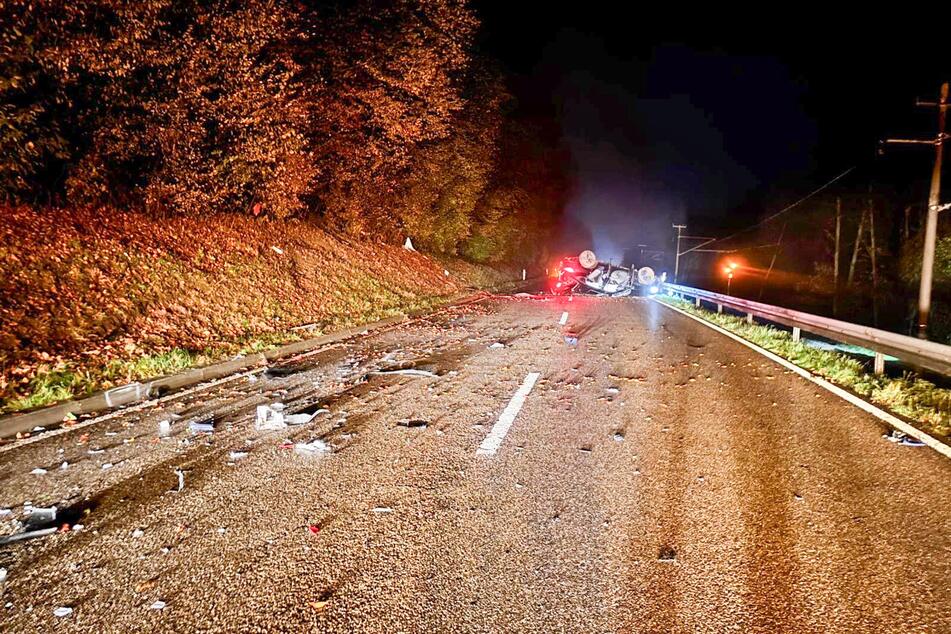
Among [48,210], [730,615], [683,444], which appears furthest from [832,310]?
[48,210]

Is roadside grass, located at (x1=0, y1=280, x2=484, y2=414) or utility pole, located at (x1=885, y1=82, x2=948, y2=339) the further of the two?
utility pole, located at (x1=885, y1=82, x2=948, y2=339)

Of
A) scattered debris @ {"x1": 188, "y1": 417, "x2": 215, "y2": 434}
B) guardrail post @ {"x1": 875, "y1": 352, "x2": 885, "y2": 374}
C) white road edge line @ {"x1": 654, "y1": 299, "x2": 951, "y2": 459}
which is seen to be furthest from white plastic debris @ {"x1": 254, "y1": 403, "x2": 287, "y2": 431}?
guardrail post @ {"x1": 875, "y1": 352, "x2": 885, "y2": 374}

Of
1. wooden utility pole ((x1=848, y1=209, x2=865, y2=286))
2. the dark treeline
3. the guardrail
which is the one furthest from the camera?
wooden utility pole ((x1=848, y1=209, x2=865, y2=286))

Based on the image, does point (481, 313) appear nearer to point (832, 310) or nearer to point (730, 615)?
point (730, 615)

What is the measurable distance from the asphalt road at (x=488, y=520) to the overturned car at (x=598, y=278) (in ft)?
67.1

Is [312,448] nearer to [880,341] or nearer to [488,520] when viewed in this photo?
[488,520]

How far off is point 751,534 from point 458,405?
10.6 ft

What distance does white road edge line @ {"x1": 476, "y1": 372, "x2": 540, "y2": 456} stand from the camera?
430 centimetres

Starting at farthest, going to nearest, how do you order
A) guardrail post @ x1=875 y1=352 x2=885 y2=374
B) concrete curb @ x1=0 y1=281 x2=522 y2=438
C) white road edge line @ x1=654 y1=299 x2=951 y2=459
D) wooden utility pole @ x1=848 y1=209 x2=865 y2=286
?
wooden utility pole @ x1=848 y1=209 x2=865 y2=286 → guardrail post @ x1=875 y1=352 x2=885 y2=374 → concrete curb @ x1=0 y1=281 x2=522 y2=438 → white road edge line @ x1=654 y1=299 x2=951 y2=459

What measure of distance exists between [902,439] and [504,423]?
3.87 meters

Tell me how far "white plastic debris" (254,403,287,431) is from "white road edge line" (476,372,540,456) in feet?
7.27

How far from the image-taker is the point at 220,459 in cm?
418

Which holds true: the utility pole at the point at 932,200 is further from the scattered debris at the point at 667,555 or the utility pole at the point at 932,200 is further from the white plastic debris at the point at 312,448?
the white plastic debris at the point at 312,448

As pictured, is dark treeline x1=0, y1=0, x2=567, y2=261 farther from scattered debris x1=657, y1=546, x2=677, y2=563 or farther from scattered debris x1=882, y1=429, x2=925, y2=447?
scattered debris x1=882, y1=429, x2=925, y2=447
